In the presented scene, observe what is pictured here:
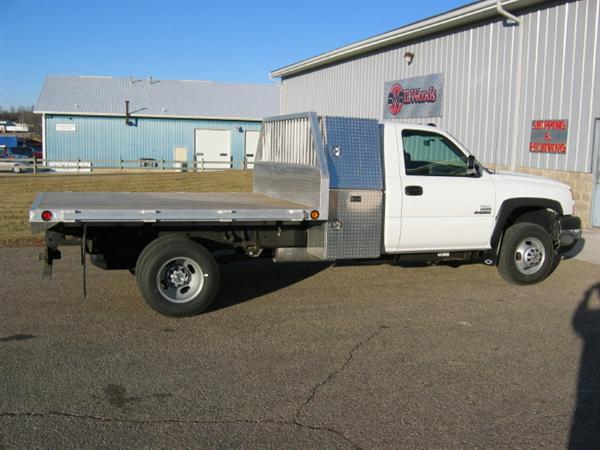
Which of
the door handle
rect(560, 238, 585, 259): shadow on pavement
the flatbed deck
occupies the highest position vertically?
the door handle

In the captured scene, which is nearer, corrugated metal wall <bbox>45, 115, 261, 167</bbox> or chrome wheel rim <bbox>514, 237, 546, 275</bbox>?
chrome wheel rim <bbox>514, 237, 546, 275</bbox>

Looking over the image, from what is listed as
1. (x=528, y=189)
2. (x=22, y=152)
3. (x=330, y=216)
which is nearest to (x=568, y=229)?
(x=528, y=189)

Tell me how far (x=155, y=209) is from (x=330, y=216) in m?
1.93

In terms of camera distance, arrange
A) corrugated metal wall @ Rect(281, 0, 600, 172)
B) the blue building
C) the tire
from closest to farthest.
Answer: the tire → corrugated metal wall @ Rect(281, 0, 600, 172) → the blue building

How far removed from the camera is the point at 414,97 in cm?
1892

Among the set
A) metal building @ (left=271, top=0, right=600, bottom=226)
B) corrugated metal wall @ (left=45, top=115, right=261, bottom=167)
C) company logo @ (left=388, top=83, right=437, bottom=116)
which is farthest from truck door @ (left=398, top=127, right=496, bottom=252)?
corrugated metal wall @ (left=45, top=115, right=261, bottom=167)

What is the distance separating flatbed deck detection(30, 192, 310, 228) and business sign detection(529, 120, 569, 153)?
7921 millimetres

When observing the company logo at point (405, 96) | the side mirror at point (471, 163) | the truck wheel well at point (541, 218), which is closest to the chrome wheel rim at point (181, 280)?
the side mirror at point (471, 163)

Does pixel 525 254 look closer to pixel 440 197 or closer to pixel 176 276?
pixel 440 197

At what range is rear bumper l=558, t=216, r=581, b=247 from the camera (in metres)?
9.09

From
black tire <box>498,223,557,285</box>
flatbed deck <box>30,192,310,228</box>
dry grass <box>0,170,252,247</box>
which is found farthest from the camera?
dry grass <box>0,170,252,247</box>

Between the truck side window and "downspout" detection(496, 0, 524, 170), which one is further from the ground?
"downspout" detection(496, 0, 524, 170)

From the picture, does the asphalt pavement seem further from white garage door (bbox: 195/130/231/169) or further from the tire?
white garage door (bbox: 195/130/231/169)

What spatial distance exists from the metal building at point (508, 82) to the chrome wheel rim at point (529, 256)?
521 cm
